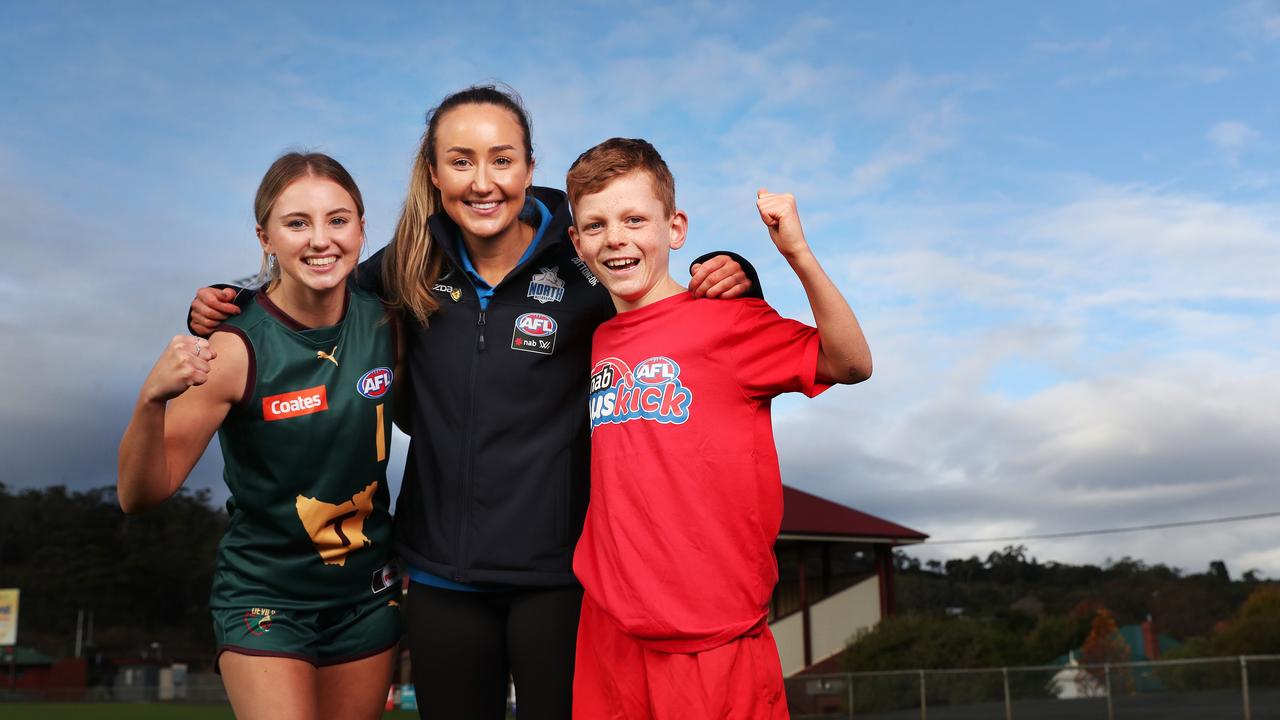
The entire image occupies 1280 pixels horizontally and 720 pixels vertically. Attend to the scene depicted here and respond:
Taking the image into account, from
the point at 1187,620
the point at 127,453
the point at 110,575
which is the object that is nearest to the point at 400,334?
the point at 127,453

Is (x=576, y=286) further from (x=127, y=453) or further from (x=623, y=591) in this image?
(x=127, y=453)

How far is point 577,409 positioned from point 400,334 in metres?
0.67

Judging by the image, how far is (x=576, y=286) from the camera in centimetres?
345

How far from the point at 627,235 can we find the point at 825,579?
73.0ft

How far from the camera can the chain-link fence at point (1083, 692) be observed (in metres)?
Result: 12.7

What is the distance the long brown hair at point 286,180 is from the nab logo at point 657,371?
3.74 feet

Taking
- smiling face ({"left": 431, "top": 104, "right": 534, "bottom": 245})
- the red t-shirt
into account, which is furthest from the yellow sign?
the red t-shirt

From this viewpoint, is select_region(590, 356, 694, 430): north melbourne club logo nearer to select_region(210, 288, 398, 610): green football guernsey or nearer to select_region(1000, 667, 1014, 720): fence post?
select_region(210, 288, 398, 610): green football guernsey

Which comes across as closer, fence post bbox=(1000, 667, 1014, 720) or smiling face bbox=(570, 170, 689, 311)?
smiling face bbox=(570, 170, 689, 311)

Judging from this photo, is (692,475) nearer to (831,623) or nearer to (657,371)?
(657,371)

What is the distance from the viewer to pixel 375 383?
3379 mm

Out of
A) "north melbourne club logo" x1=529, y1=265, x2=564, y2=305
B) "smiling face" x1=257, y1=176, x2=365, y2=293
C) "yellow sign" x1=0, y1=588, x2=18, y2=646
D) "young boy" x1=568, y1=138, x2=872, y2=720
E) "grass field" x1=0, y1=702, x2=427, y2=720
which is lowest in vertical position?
"grass field" x1=0, y1=702, x2=427, y2=720

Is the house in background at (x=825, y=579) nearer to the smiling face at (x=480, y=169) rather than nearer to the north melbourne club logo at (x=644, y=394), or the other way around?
the smiling face at (x=480, y=169)

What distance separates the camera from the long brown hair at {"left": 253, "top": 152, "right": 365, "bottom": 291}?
3.39m
